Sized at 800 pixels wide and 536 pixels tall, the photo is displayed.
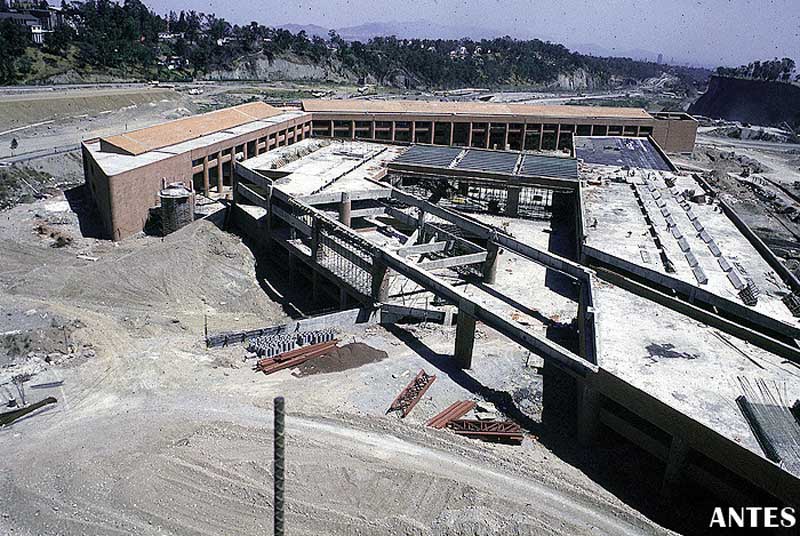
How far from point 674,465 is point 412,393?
8.93m

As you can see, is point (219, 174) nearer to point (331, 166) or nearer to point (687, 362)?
point (331, 166)

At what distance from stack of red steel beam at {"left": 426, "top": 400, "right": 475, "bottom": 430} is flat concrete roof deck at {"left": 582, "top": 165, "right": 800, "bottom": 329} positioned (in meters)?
12.3

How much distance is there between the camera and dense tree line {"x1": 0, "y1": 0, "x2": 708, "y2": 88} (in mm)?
103312

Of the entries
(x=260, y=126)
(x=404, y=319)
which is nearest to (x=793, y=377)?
(x=404, y=319)

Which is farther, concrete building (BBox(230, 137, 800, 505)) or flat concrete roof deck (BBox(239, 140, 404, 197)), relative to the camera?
flat concrete roof deck (BBox(239, 140, 404, 197))

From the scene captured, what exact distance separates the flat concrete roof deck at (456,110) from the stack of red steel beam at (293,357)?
42.0m

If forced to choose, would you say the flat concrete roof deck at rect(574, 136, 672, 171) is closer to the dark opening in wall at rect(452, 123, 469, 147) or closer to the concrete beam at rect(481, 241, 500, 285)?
the dark opening in wall at rect(452, 123, 469, 147)

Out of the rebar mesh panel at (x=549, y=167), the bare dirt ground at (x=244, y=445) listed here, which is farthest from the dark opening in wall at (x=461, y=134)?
the bare dirt ground at (x=244, y=445)

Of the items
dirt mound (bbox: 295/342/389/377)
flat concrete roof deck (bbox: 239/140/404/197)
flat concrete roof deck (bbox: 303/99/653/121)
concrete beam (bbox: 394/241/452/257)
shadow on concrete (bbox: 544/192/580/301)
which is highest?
flat concrete roof deck (bbox: 303/99/653/121)

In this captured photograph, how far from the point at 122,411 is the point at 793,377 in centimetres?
2271

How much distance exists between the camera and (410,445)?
1912 cm

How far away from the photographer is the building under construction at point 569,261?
18.4 m

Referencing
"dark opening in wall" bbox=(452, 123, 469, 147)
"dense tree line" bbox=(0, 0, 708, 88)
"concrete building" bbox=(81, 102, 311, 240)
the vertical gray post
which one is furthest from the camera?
"dense tree line" bbox=(0, 0, 708, 88)

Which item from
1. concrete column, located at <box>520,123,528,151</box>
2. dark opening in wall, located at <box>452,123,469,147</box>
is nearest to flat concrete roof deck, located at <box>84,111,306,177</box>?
dark opening in wall, located at <box>452,123,469,147</box>
